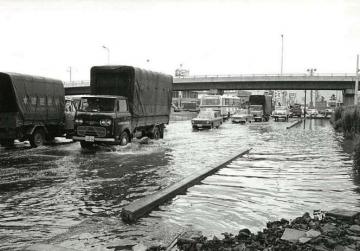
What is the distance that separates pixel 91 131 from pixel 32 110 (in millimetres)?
2974

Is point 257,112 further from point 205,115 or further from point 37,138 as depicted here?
point 37,138

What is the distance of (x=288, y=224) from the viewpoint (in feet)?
19.0

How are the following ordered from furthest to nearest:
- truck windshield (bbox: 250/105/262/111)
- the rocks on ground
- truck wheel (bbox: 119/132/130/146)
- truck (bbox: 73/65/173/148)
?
1. truck windshield (bbox: 250/105/262/111)
2. truck wheel (bbox: 119/132/130/146)
3. truck (bbox: 73/65/173/148)
4. the rocks on ground

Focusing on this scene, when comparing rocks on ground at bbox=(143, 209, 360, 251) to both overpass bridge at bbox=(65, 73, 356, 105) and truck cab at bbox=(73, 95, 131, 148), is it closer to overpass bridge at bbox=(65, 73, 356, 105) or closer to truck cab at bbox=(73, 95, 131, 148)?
truck cab at bbox=(73, 95, 131, 148)

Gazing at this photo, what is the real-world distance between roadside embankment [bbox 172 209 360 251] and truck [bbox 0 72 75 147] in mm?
11958

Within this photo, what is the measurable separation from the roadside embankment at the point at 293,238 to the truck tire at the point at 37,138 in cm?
1242

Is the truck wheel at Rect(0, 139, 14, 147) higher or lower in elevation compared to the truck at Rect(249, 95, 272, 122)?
lower

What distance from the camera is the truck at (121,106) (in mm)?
15055

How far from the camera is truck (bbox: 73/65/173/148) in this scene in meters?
15.1

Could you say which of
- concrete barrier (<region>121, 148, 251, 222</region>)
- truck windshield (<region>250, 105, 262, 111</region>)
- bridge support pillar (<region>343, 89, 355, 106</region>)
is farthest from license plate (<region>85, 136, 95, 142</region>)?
bridge support pillar (<region>343, 89, 355, 106</region>)

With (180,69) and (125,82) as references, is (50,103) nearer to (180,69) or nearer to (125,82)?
(125,82)

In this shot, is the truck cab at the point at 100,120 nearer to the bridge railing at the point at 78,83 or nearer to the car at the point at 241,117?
the car at the point at 241,117

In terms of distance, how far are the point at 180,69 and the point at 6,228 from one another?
127m

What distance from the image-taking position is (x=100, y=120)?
49.3 feet
